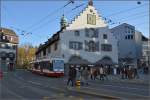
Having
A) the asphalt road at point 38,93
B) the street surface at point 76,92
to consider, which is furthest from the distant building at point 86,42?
the street surface at point 76,92

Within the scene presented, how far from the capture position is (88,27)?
231 feet

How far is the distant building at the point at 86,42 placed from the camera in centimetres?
6706

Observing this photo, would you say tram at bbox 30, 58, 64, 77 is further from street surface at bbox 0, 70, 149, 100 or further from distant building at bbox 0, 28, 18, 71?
distant building at bbox 0, 28, 18, 71

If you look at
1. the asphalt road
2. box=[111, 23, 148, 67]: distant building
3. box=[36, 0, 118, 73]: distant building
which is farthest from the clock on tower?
the asphalt road

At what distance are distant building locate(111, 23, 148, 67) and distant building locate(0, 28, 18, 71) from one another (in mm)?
37250

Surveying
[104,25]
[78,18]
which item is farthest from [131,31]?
[78,18]

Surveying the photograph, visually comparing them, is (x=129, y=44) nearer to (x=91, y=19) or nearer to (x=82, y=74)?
(x=91, y=19)

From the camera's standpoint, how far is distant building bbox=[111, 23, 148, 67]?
84456 millimetres

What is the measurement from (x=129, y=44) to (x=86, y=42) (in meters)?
18.8

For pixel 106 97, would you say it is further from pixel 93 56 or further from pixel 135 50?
pixel 135 50

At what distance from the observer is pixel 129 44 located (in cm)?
8512

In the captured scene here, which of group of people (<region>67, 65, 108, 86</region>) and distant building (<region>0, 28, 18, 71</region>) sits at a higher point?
distant building (<region>0, 28, 18, 71</region>)

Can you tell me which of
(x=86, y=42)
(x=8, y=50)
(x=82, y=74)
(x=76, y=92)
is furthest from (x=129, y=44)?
(x=76, y=92)

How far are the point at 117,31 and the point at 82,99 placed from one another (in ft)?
227
